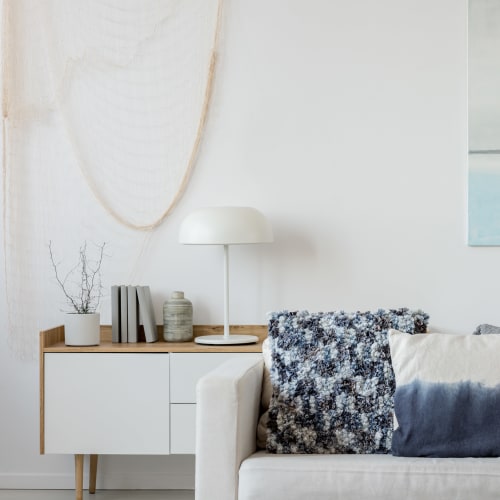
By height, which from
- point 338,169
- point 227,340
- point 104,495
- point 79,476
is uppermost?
point 338,169

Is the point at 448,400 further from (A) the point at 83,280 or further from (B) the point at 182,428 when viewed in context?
(A) the point at 83,280

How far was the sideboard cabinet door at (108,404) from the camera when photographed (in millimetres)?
Answer: 3238

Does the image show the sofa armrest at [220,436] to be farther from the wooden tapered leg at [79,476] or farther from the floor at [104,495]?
A: the floor at [104,495]

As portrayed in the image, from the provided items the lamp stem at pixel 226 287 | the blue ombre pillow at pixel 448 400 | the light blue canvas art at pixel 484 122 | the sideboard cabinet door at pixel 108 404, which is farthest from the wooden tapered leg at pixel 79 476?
the light blue canvas art at pixel 484 122

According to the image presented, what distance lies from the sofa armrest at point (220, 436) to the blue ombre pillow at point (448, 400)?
1.45 feet

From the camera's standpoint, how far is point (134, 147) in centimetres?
362

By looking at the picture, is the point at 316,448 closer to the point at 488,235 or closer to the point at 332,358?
the point at 332,358

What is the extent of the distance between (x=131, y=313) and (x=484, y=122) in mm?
1612

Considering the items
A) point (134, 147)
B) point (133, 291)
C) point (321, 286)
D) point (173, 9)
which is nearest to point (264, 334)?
point (321, 286)

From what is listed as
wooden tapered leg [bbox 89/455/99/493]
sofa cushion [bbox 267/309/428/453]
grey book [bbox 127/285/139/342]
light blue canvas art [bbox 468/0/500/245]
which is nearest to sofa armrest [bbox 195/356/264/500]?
sofa cushion [bbox 267/309/428/453]

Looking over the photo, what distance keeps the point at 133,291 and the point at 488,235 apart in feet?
4.75

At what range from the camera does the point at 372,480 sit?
223 cm

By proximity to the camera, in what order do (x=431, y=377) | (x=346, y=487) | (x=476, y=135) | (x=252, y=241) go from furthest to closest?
(x=476, y=135) → (x=252, y=241) → (x=431, y=377) → (x=346, y=487)

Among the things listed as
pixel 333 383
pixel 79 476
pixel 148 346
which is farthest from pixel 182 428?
pixel 333 383
